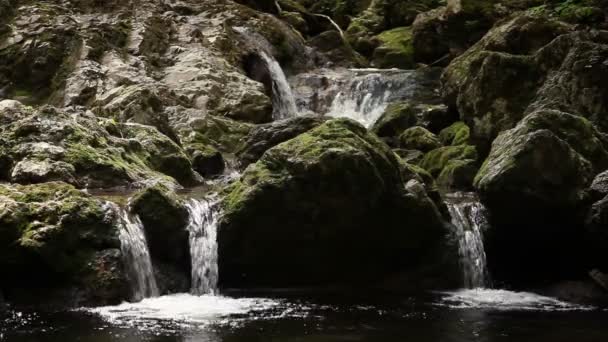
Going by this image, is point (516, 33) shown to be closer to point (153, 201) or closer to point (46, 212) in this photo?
point (153, 201)

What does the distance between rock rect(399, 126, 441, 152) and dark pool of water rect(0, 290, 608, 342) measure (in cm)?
1020

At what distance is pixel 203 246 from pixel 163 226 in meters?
0.78

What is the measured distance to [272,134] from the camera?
18719mm

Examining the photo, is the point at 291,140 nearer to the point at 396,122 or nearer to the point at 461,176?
the point at 461,176

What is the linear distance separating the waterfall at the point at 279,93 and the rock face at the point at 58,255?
1538cm

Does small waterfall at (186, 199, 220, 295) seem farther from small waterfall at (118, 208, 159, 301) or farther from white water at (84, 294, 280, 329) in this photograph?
small waterfall at (118, 208, 159, 301)

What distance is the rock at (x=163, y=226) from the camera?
12.2m

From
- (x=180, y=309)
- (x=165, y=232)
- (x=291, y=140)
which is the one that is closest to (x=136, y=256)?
(x=165, y=232)

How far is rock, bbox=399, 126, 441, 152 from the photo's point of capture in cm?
2177

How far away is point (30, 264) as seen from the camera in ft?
34.8

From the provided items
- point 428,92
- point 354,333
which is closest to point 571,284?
point 354,333

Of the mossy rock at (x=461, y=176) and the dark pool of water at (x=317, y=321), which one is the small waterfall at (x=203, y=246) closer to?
the dark pool of water at (x=317, y=321)

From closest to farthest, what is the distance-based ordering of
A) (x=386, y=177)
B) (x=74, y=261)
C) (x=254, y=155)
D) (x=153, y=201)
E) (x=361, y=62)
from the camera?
(x=74, y=261) → (x=153, y=201) → (x=386, y=177) → (x=254, y=155) → (x=361, y=62)

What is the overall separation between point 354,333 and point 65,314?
413 cm
